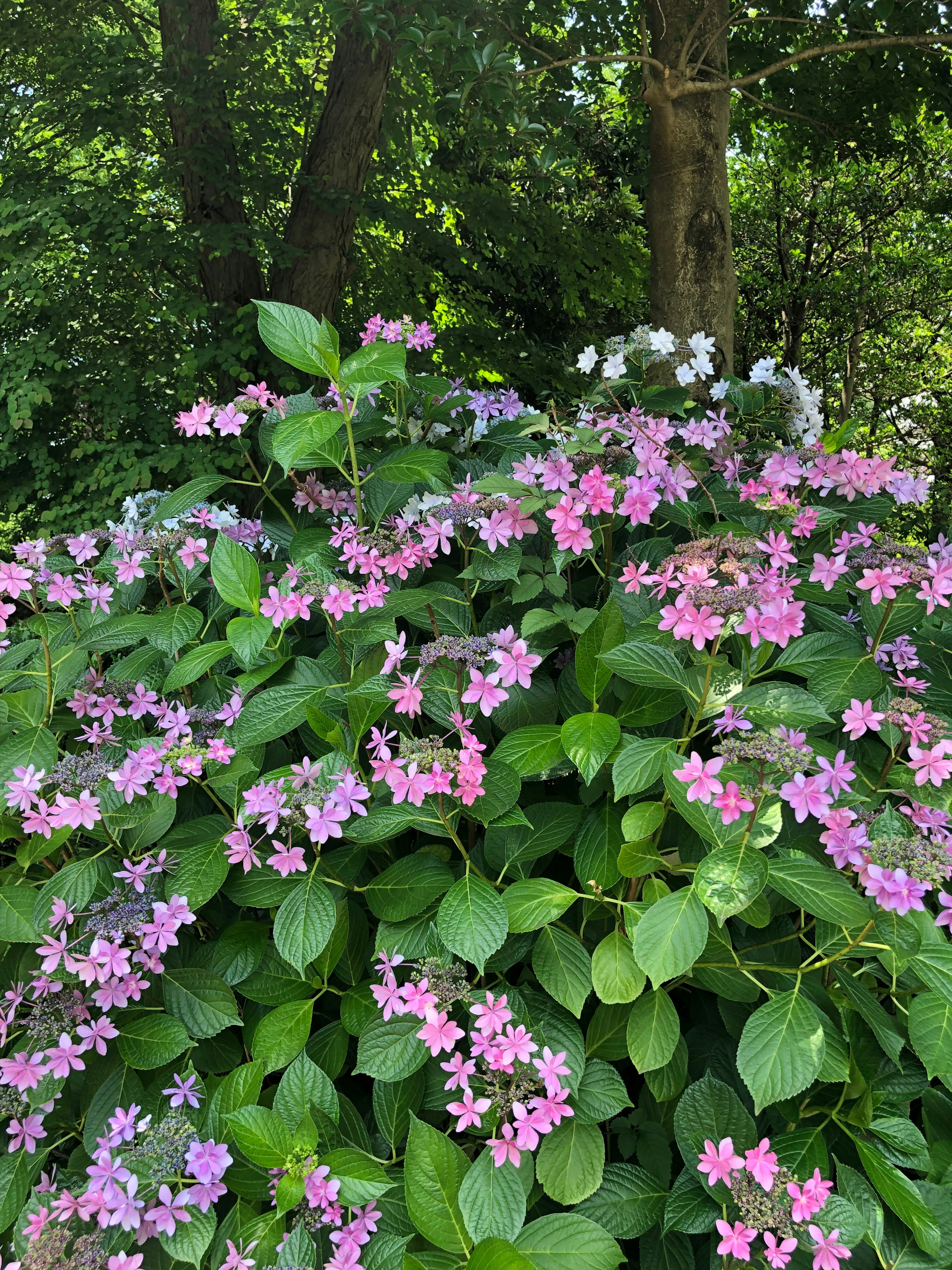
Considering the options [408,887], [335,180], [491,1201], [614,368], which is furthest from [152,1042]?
[335,180]

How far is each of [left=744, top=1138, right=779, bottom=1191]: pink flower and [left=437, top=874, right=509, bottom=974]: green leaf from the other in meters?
0.40

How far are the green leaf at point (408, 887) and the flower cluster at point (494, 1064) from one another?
10cm

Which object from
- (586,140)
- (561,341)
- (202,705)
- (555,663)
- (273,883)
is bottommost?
(273,883)

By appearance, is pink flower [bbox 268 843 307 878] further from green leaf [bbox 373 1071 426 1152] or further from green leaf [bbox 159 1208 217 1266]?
green leaf [bbox 159 1208 217 1266]

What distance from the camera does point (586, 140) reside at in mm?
10562

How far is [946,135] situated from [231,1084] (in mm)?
13720

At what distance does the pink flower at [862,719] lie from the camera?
121 centimetres

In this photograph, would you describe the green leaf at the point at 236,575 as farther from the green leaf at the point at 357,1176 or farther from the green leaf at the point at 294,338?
the green leaf at the point at 357,1176

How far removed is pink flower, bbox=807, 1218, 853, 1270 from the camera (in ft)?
3.48

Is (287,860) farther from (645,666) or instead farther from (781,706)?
(781,706)

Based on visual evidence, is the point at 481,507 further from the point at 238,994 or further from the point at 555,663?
the point at 238,994

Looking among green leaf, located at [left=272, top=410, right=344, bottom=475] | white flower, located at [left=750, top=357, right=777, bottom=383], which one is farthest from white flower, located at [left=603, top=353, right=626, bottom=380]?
green leaf, located at [left=272, top=410, right=344, bottom=475]

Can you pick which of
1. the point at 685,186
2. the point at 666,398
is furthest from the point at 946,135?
the point at 666,398

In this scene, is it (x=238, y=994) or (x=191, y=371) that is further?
(x=191, y=371)
